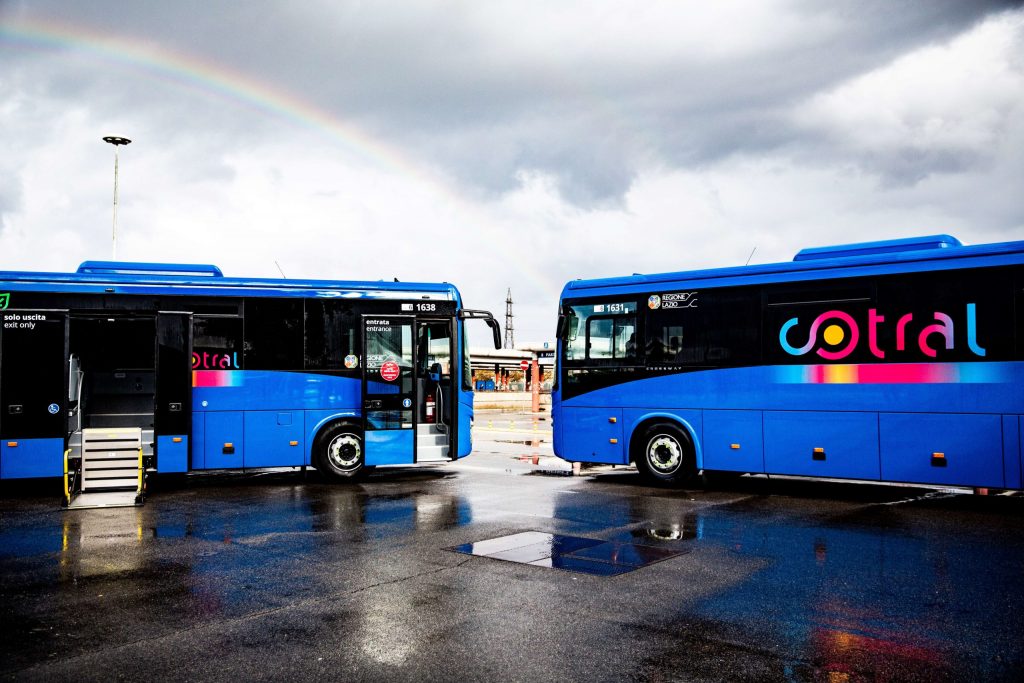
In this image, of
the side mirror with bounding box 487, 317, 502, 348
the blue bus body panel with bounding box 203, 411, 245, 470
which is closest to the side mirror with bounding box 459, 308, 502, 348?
the side mirror with bounding box 487, 317, 502, 348

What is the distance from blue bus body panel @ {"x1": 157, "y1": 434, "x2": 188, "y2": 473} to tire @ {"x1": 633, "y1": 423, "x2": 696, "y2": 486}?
7.20m

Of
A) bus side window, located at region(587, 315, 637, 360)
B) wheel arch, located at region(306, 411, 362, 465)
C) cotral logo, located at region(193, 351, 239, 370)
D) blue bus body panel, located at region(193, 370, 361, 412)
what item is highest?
bus side window, located at region(587, 315, 637, 360)

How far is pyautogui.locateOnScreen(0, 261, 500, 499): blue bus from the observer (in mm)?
12508

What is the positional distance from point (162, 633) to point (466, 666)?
2130 millimetres

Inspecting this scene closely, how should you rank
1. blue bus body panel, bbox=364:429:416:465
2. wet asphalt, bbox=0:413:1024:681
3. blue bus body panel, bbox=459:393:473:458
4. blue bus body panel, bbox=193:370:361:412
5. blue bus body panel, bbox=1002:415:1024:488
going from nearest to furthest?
1. wet asphalt, bbox=0:413:1024:681
2. blue bus body panel, bbox=1002:415:1024:488
3. blue bus body panel, bbox=193:370:361:412
4. blue bus body panel, bbox=364:429:416:465
5. blue bus body panel, bbox=459:393:473:458

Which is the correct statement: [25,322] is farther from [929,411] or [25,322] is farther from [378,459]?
[929,411]

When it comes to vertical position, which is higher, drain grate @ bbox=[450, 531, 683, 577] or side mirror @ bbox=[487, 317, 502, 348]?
side mirror @ bbox=[487, 317, 502, 348]

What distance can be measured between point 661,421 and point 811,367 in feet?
8.28

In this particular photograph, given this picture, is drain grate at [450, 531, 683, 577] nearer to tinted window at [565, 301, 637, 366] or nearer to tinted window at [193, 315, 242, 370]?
tinted window at [565, 301, 637, 366]

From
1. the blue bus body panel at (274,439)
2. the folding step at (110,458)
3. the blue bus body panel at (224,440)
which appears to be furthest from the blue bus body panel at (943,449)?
the folding step at (110,458)

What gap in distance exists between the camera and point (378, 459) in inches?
538

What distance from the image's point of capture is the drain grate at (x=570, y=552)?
7242mm

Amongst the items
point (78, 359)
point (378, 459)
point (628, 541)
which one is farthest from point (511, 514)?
point (78, 359)

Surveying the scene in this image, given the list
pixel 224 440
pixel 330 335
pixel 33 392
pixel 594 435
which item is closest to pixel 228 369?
pixel 224 440
